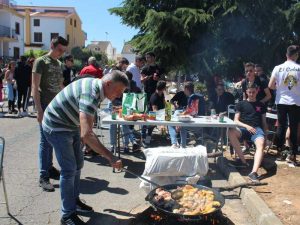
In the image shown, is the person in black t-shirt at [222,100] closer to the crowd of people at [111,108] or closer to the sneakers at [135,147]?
the crowd of people at [111,108]

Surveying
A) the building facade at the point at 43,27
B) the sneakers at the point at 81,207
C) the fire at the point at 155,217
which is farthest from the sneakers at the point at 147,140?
the building facade at the point at 43,27

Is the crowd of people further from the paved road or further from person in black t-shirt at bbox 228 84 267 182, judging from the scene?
the paved road

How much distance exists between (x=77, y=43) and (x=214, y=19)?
66.5 metres

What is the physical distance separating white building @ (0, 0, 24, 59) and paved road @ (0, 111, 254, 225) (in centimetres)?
4164

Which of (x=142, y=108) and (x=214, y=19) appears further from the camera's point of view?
(x=214, y=19)

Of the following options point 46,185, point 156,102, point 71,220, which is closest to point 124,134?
point 156,102

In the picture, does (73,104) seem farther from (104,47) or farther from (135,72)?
(104,47)

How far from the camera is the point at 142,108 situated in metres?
6.97

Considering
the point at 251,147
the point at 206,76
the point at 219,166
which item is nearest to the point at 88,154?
the point at 219,166

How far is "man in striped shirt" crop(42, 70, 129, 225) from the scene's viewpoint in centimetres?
361

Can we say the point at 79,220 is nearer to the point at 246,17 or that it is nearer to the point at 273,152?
the point at 273,152

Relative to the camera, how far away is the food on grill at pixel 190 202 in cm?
362

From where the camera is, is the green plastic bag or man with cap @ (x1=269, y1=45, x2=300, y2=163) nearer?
man with cap @ (x1=269, y1=45, x2=300, y2=163)

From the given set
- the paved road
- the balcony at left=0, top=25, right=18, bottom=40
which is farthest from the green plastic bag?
the balcony at left=0, top=25, right=18, bottom=40
